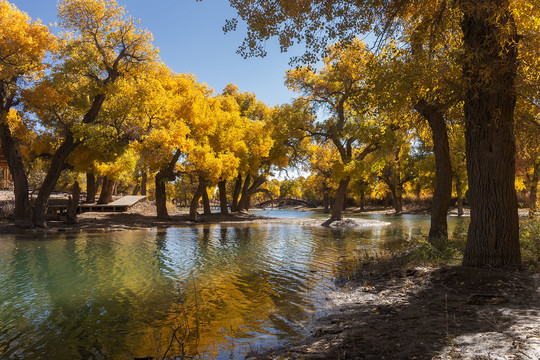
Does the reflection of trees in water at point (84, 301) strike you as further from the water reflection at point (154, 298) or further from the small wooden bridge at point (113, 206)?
the small wooden bridge at point (113, 206)

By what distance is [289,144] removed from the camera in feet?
109

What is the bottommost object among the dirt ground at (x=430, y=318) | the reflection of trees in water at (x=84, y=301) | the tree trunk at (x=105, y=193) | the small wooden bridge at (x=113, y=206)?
the reflection of trees in water at (x=84, y=301)

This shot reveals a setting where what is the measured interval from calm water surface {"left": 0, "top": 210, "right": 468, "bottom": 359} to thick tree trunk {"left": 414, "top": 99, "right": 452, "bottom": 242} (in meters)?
3.25

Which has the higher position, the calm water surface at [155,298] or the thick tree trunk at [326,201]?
the thick tree trunk at [326,201]

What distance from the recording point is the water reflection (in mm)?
5066

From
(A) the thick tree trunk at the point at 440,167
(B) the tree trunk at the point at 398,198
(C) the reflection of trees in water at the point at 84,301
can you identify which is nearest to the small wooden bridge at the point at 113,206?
(C) the reflection of trees in water at the point at 84,301

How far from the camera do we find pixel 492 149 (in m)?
7.24

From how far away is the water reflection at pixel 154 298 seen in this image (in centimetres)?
507

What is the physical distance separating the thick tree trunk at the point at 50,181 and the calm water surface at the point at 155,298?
605cm

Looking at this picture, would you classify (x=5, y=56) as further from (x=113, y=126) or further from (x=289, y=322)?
(x=289, y=322)

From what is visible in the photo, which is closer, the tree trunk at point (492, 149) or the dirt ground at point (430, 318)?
the dirt ground at point (430, 318)

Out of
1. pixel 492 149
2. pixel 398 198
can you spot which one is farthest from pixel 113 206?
pixel 398 198

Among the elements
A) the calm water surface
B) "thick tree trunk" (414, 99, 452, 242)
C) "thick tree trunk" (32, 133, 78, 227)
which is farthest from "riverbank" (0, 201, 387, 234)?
"thick tree trunk" (414, 99, 452, 242)

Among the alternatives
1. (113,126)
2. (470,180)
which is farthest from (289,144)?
(470,180)
